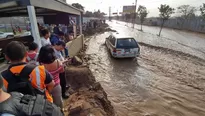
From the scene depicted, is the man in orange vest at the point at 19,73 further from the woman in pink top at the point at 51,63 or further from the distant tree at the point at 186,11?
the distant tree at the point at 186,11

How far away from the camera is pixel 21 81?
1.41m

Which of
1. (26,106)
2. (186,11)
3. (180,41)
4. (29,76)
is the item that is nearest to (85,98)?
(29,76)

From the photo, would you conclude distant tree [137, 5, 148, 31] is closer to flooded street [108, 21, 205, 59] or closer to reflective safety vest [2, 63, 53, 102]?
flooded street [108, 21, 205, 59]

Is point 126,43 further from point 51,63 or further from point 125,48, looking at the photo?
point 51,63

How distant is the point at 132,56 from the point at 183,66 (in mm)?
3067

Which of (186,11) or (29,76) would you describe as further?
(186,11)

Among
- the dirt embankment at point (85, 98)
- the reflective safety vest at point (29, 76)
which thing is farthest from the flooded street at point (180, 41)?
the reflective safety vest at point (29, 76)

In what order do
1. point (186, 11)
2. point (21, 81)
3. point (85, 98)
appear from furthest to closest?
point (186, 11) < point (85, 98) < point (21, 81)

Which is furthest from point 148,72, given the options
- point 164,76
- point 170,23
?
point 170,23

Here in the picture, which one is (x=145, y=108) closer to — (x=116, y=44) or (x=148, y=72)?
(x=148, y=72)

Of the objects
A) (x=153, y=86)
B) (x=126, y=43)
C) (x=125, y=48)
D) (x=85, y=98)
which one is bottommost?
(x=153, y=86)

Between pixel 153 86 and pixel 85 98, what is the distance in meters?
3.30

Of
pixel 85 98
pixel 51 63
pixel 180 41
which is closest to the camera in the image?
pixel 51 63

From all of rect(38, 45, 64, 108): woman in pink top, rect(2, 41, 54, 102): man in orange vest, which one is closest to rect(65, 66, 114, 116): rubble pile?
rect(38, 45, 64, 108): woman in pink top
